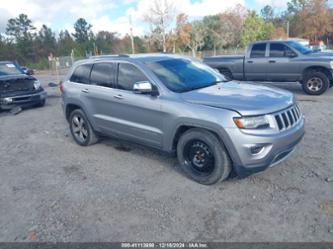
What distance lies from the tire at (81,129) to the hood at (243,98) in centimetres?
246

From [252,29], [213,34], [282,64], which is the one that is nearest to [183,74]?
[282,64]

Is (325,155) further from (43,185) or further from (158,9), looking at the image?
(158,9)

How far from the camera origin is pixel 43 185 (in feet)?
14.6

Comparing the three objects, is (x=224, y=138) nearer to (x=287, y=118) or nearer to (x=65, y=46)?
(x=287, y=118)

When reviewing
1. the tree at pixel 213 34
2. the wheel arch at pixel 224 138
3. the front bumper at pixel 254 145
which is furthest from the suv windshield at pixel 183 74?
the tree at pixel 213 34

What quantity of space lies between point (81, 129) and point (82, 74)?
1.09 meters

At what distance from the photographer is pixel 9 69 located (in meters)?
11.0

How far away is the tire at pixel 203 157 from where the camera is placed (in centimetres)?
380

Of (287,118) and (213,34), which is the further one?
(213,34)

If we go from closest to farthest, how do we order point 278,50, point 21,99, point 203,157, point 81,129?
point 203,157, point 81,129, point 278,50, point 21,99

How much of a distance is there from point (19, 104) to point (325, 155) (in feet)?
30.4

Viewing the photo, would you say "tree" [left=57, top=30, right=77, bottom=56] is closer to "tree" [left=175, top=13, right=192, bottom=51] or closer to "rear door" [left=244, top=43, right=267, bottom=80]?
"tree" [left=175, top=13, right=192, bottom=51]

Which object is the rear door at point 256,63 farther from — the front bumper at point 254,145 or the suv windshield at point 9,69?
the suv windshield at point 9,69

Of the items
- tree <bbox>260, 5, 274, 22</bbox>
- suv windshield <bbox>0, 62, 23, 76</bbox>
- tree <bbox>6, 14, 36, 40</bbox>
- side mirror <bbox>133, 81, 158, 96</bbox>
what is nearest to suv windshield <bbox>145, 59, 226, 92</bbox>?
side mirror <bbox>133, 81, 158, 96</bbox>
